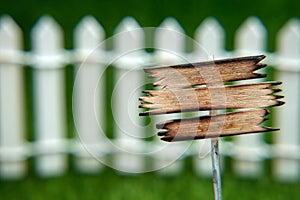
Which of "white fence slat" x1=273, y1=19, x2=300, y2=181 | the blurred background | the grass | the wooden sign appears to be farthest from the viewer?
"white fence slat" x1=273, y1=19, x2=300, y2=181

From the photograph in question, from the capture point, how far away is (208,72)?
1.15 m

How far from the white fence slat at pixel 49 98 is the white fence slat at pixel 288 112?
1.49m

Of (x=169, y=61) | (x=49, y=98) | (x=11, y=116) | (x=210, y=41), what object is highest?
(x=210, y=41)

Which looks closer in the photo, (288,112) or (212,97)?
(212,97)

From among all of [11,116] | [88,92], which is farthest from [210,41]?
[11,116]

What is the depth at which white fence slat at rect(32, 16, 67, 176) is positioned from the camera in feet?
12.6

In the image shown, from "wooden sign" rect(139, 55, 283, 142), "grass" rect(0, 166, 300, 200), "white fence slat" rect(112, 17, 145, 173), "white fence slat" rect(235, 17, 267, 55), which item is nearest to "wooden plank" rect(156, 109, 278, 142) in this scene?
"wooden sign" rect(139, 55, 283, 142)

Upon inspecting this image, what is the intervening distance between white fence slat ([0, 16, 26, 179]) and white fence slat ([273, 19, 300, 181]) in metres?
1.75

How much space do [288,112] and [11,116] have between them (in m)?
1.88

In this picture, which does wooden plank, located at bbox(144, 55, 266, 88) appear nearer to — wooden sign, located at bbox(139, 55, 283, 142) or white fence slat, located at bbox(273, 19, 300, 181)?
wooden sign, located at bbox(139, 55, 283, 142)

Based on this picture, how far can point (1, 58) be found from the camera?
3.77m

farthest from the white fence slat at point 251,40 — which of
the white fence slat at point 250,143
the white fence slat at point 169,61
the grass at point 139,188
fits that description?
the grass at point 139,188

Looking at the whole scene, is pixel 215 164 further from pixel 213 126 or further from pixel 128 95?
pixel 128 95

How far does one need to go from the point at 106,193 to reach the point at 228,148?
95 centimetres
